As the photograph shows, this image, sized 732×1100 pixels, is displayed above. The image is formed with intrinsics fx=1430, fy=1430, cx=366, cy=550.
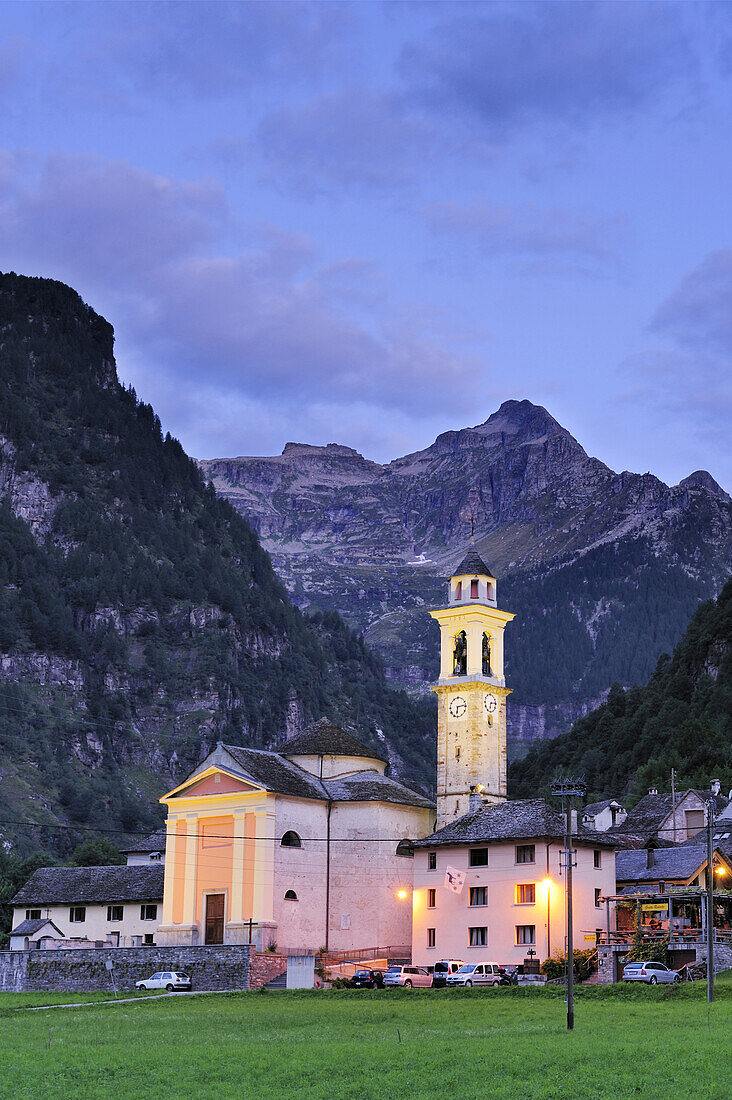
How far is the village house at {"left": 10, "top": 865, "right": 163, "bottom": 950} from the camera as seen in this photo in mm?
94312

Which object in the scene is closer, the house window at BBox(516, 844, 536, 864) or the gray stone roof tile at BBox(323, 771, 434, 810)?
the house window at BBox(516, 844, 536, 864)

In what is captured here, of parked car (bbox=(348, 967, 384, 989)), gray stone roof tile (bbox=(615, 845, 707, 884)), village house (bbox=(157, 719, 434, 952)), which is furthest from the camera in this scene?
village house (bbox=(157, 719, 434, 952))

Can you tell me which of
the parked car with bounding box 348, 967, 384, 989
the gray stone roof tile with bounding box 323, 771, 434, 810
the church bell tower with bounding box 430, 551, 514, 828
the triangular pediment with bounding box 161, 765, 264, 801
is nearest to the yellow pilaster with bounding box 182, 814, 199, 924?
the triangular pediment with bounding box 161, 765, 264, 801

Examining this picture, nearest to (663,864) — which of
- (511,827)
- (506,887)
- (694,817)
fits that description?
(511,827)

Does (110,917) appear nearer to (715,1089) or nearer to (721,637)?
(715,1089)

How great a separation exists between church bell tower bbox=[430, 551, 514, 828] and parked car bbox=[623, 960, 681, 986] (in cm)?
3161

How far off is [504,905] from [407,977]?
789 centimetres

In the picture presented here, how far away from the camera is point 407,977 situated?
237 feet

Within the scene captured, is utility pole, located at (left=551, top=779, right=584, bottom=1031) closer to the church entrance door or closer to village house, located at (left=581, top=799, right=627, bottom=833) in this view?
the church entrance door

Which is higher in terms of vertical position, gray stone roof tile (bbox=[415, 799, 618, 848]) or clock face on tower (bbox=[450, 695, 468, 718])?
clock face on tower (bbox=[450, 695, 468, 718])

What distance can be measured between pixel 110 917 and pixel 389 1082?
203ft

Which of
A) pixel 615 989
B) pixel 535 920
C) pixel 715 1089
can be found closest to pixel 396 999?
pixel 615 989

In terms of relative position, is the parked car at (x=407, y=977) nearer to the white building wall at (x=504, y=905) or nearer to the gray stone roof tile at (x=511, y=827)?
the white building wall at (x=504, y=905)

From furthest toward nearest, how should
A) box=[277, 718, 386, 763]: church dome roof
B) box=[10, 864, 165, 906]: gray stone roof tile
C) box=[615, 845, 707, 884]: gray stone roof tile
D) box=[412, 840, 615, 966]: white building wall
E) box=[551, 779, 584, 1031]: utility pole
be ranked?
1. box=[277, 718, 386, 763]: church dome roof
2. box=[10, 864, 165, 906]: gray stone roof tile
3. box=[615, 845, 707, 884]: gray stone roof tile
4. box=[412, 840, 615, 966]: white building wall
5. box=[551, 779, 584, 1031]: utility pole
